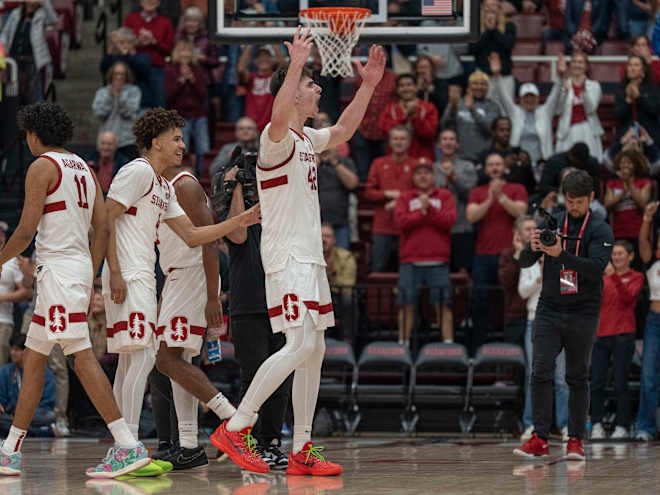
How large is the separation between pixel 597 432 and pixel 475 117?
4.65 m

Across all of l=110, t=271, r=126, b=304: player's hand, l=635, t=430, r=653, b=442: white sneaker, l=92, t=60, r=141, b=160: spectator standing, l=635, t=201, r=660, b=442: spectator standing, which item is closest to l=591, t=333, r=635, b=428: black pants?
l=635, t=201, r=660, b=442: spectator standing

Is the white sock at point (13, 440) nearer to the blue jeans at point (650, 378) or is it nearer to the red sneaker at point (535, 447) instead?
the red sneaker at point (535, 447)

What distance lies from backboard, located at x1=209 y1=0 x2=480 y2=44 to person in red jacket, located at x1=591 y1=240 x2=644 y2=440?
338 centimetres

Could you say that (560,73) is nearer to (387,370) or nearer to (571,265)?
(387,370)

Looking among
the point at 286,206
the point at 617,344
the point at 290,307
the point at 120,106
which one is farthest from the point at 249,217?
the point at 120,106

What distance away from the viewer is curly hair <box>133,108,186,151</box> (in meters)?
7.67

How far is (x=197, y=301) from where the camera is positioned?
7.78 metres

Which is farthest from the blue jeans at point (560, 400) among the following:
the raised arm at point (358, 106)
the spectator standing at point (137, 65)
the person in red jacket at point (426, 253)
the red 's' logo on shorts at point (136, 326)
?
the spectator standing at point (137, 65)

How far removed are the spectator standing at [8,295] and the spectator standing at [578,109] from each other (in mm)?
6549

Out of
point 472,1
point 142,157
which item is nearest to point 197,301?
point 142,157

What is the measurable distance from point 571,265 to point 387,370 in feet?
16.1

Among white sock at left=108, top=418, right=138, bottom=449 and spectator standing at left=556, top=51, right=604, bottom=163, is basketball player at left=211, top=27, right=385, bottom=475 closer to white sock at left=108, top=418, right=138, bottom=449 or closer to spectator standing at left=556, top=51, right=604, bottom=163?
white sock at left=108, top=418, right=138, bottom=449

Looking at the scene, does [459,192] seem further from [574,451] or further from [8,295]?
[574,451]

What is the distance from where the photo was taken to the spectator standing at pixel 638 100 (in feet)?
46.8
